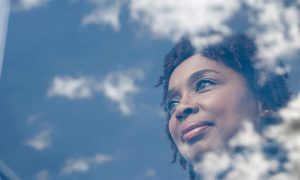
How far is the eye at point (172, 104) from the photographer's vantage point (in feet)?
6.84

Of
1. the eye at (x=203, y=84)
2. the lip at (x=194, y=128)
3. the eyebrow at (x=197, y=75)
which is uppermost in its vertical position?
the eyebrow at (x=197, y=75)

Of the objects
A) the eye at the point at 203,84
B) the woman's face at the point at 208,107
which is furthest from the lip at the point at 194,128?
the eye at the point at 203,84

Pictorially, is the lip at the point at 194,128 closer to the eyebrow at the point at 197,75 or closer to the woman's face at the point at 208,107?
the woman's face at the point at 208,107

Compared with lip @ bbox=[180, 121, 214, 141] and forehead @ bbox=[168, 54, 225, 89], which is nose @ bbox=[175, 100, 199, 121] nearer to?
lip @ bbox=[180, 121, 214, 141]

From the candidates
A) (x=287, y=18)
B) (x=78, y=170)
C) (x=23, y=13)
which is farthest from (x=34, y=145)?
(x=287, y=18)

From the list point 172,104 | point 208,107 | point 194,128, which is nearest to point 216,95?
point 208,107

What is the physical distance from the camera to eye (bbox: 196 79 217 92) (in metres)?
1.93

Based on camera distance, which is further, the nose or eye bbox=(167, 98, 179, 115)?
eye bbox=(167, 98, 179, 115)

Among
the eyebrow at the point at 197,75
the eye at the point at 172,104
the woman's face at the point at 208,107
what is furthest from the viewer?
the eye at the point at 172,104

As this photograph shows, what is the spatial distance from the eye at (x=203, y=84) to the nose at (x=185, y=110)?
9cm

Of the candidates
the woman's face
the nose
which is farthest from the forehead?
the nose

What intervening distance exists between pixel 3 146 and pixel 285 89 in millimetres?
1545

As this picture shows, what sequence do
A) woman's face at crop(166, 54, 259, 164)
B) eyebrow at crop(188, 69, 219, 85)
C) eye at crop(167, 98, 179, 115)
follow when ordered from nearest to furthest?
woman's face at crop(166, 54, 259, 164), eyebrow at crop(188, 69, 219, 85), eye at crop(167, 98, 179, 115)

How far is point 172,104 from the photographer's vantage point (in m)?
2.12
